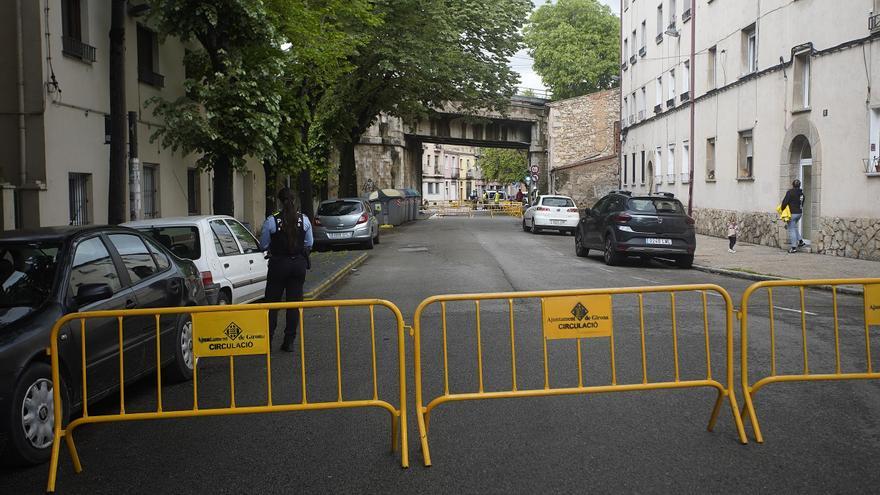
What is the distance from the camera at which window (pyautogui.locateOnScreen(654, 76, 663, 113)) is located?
36625 millimetres

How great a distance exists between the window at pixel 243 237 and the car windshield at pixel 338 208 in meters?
13.3

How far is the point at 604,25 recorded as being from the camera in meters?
65.3

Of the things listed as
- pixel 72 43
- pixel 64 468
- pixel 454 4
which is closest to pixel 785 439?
pixel 64 468

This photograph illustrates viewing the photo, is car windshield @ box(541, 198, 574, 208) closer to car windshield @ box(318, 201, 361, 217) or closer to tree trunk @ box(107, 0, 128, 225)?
car windshield @ box(318, 201, 361, 217)

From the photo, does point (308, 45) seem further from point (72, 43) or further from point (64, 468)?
point (64, 468)

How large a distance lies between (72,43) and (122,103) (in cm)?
448

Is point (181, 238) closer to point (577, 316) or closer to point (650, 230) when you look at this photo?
point (577, 316)

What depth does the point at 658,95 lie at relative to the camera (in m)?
37.1

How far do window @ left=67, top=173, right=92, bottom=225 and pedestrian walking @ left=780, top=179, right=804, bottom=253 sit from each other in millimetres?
15860

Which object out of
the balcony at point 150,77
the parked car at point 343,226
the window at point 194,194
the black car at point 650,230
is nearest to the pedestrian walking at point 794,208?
the black car at point 650,230

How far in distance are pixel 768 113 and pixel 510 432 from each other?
68.0ft

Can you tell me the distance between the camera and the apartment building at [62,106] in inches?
569

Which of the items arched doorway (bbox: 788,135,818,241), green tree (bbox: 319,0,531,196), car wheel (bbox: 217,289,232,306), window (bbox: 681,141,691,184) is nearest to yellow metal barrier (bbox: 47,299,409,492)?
car wheel (bbox: 217,289,232,306)

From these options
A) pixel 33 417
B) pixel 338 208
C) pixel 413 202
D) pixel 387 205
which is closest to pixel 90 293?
pixel 33 417
